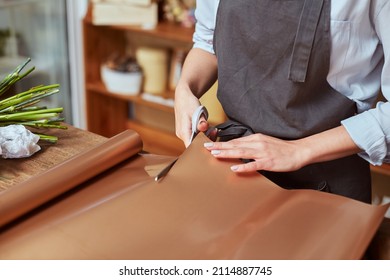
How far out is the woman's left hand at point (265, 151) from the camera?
3.36 feet

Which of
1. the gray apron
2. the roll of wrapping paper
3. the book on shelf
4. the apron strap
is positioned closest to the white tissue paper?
the roll of wrapping paper

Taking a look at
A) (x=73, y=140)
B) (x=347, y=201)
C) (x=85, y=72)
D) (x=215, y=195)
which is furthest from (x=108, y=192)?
(x=85, y=72)

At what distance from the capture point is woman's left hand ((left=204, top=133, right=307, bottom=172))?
3.36ft

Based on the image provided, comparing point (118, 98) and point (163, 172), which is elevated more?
point (163, 172)

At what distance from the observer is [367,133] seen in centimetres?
105

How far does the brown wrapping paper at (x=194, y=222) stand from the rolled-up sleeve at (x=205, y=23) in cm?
42

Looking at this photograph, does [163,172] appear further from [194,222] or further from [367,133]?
[367,133]

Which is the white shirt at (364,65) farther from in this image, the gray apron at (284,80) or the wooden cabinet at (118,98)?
the wooden cabinet at (118,98)

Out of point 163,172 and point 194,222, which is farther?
point 163,172

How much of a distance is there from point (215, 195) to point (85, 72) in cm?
223

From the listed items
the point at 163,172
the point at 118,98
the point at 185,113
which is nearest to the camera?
the point at 163,172

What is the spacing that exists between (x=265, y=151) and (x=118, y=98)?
89.5 inches

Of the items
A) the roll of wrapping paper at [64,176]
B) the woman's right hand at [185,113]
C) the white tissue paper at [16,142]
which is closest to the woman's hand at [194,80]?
the woman's right hand at [185,113]

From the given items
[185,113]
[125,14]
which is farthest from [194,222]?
[125,14]
